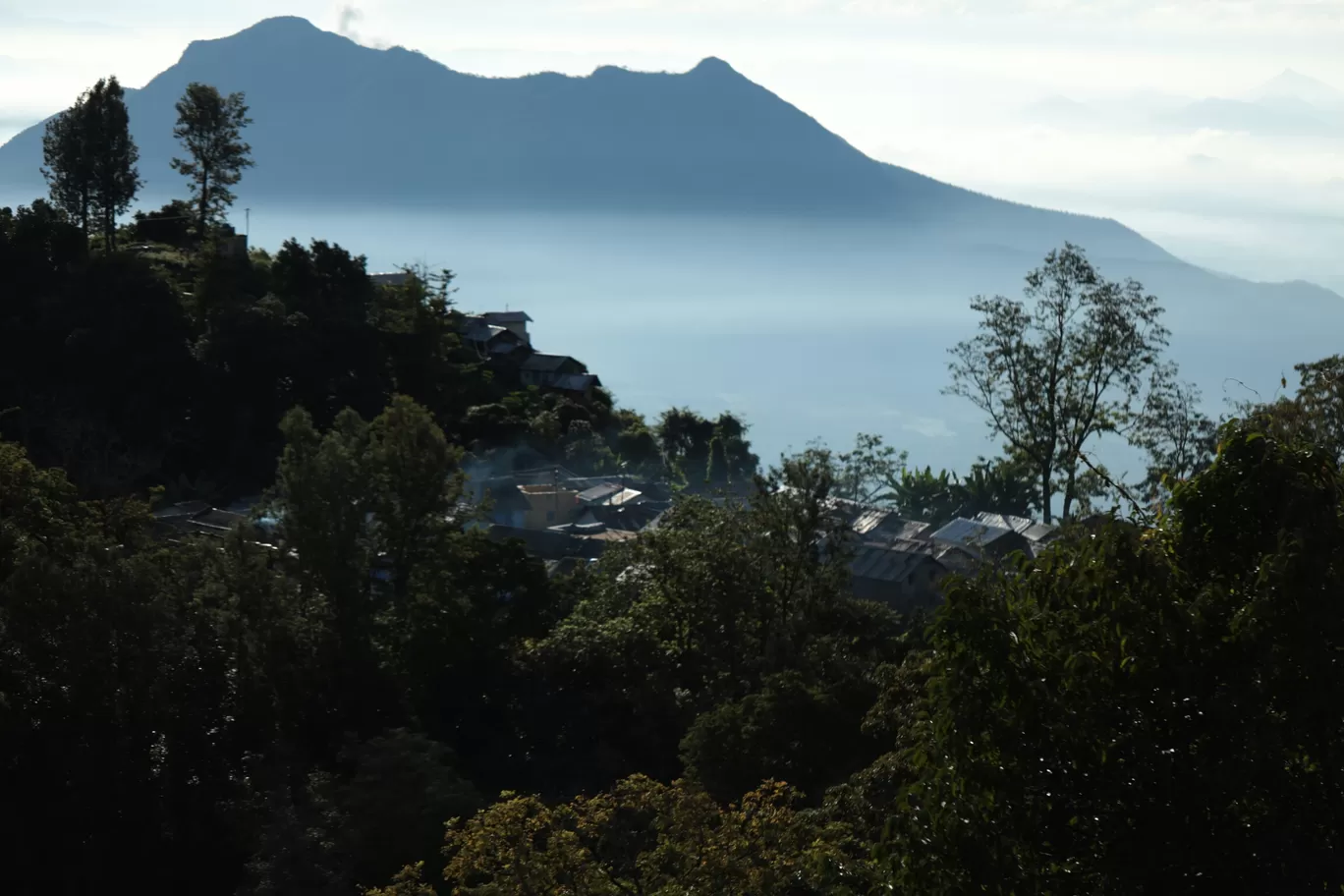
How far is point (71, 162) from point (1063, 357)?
2610 centimetres

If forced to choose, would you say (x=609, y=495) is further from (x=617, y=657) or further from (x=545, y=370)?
(x=617, y=657)

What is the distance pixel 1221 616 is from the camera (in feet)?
14.7

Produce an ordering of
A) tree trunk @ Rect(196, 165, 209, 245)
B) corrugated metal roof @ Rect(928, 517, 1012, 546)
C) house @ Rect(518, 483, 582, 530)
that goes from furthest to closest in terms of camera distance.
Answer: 1. tree trunk @ Rect(196, 165, 209, 245)
2. house @ Rect(518, 483, 582, 530)
3. corrugated metal roof @ Rect(928, 517, 1012, 546)

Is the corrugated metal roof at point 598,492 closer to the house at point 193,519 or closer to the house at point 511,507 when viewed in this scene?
the house at point 511,507

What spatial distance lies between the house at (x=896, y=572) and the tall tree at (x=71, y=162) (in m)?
21.8

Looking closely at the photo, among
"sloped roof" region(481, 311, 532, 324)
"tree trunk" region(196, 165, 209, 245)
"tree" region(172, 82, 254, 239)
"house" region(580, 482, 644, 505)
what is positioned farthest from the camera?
"sloped roof" region(481, 311, 532, 324)

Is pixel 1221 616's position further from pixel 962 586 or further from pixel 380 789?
pixel 380 789

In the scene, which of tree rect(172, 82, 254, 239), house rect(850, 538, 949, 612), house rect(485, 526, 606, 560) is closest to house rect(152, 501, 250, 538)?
house rect(485, 526, 606, 560)

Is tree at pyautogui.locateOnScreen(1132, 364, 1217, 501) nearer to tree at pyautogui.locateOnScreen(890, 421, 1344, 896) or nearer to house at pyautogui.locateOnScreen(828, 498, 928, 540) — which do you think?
house at pyautogui.locateOnScreen(828, 498, 928, 540)

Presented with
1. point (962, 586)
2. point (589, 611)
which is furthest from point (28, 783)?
point (962, 586)

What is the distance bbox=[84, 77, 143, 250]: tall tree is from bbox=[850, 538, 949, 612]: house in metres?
21.8

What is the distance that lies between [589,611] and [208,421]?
16041 mm

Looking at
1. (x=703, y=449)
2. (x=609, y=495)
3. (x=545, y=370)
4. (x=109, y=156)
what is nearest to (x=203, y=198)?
(x=109, y=156)

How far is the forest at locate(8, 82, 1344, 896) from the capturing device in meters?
4.42
